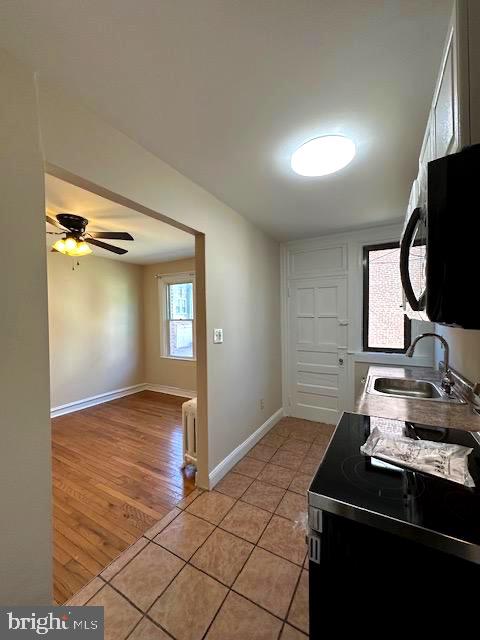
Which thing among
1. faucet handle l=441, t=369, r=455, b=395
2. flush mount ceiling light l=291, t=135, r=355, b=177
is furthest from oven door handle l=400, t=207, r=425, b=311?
faucet handle l=441, t=369, r=455, b=395

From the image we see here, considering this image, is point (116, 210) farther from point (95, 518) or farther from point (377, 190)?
point (95, 518)

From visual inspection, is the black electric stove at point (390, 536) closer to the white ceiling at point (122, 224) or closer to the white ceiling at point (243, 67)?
the white ceiling at point (243, 67)

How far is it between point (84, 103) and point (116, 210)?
4.69 ft

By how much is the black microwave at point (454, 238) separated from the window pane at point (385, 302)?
8.52 feet

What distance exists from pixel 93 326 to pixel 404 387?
4.40m

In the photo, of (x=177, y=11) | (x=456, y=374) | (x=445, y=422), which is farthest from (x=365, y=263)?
(x=177, y=11)

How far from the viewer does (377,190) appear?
6.86 ft

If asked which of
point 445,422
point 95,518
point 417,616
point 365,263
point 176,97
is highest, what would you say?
point 176,97

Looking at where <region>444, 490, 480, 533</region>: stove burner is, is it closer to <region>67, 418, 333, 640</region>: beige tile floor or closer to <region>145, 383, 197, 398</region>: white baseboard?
<region>67, 418, 333, 640</region>: beige tile floor

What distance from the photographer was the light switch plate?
7.07 ft

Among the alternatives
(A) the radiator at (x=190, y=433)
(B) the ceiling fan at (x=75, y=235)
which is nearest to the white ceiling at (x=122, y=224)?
(B) the ceiling fan at (x=75, y=235)

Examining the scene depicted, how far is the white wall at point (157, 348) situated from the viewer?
467cm

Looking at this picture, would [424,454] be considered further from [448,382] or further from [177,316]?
[177,316]

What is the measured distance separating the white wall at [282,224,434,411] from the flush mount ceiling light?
1.60 m
